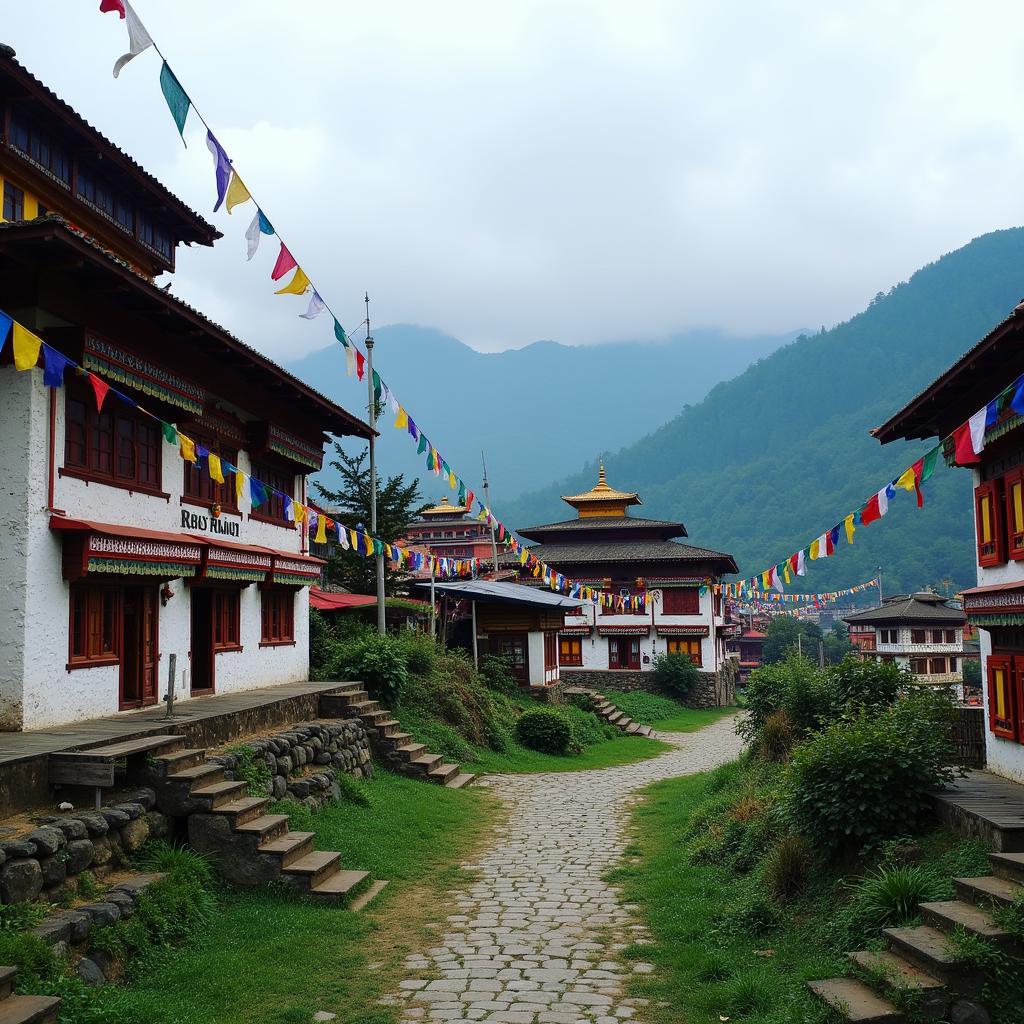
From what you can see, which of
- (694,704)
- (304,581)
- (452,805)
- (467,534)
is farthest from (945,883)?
(467,534)

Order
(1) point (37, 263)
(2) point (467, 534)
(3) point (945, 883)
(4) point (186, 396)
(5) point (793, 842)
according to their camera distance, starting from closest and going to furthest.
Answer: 1. (3) point (945, 883)
2. (5) point (793, 842)
3. (1) point (37, 263)
4. (4) point (186, 396)
5. (2) point (467, 534)

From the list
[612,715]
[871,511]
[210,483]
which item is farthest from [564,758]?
[871,511]

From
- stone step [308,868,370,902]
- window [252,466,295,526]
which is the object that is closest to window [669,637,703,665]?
window [252,466,295,526]

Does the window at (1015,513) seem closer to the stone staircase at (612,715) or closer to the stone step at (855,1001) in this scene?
the stone step at (855,1001)

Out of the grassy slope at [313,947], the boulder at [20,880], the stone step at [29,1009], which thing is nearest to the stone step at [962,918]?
the grassy slope at [313,947]

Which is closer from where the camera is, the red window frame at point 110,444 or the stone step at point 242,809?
the stone step at point 242,809

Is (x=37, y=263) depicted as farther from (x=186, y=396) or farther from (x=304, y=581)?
(x=304, y=581)

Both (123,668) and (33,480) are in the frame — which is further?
(123,668)

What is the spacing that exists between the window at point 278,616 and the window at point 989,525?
43.7 ft

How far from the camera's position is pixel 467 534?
3265 inches

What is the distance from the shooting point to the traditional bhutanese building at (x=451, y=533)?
8175cm

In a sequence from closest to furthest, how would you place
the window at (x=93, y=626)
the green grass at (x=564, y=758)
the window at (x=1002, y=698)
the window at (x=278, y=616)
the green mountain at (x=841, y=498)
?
the window at (x=93, y=626) → the window at (x=1002, y=698) → the window at (x=278, y=616) → the green grass at (x=564, y=758) → the green mountain at (x=841, y=498)

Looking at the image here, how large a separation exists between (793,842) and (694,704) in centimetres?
3728

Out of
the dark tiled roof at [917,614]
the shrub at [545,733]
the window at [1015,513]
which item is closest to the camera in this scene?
the window at [1015,513]
